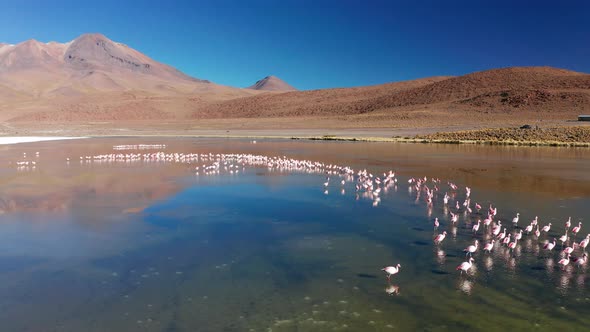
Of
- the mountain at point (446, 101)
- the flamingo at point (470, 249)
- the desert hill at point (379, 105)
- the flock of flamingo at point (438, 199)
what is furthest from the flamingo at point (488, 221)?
the mountain at point (446, 101)

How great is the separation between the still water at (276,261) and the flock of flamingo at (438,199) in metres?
0.16

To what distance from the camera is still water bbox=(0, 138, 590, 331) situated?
6.41 meters

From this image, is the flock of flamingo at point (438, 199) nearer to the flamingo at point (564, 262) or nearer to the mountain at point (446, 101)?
the flamingo at point (564, 262)

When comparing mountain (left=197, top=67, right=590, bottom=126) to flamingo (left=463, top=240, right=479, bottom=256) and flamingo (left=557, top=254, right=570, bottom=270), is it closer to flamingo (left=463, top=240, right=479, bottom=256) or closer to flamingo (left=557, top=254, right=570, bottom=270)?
flamingo (left=463, top=240, right=479, bottom=256)

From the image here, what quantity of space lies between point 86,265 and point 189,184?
9726mm

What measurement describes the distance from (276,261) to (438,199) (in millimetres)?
7946

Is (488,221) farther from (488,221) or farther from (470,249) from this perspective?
(470,249)

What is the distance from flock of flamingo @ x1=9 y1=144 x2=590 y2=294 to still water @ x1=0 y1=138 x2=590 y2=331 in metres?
0.16

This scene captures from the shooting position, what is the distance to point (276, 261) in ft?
28.4

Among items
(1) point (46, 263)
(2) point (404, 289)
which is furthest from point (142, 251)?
(2) point (404, 289)

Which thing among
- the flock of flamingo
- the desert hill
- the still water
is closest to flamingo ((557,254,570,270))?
the flock of flamingo

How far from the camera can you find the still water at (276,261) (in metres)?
6.41

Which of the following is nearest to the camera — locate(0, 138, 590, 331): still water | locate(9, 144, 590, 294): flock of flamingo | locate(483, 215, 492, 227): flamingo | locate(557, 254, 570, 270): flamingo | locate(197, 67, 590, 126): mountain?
locate(0, 138, 590, 331): still water

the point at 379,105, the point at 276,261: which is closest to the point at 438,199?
the point at 276,261
